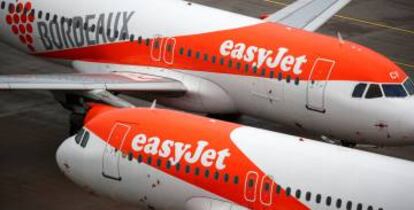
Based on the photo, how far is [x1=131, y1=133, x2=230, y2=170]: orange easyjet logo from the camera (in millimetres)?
25734

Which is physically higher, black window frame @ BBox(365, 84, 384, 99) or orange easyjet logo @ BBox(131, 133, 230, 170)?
orange easyjet logo @ BBox(131, 133, 230, 170)

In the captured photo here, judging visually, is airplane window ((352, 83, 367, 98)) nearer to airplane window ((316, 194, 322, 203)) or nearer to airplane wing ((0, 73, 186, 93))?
airplane wing ((0, 73, 186, 93))

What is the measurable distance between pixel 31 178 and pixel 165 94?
5.64m

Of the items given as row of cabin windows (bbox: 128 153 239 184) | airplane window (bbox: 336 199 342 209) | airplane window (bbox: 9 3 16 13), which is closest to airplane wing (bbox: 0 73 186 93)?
airplane window (bbox: 9 3 16 13)

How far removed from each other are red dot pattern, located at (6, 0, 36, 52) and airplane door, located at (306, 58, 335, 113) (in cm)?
1089

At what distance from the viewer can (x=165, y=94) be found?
35.8m

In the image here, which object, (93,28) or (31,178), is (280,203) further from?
(93,28)

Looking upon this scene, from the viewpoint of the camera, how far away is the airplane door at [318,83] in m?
33.1

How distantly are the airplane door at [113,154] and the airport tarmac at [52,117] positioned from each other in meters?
4.48

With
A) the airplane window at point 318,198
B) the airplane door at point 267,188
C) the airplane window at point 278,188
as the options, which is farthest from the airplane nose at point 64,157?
the airplane window at point 318,198

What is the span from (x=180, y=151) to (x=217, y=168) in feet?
3.65

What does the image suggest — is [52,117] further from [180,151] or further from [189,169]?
[189,169]

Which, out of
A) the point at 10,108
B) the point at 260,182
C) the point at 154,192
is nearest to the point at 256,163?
the point at 260,182

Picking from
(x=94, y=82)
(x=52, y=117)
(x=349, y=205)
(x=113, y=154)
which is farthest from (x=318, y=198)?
(x=52, y=117)
